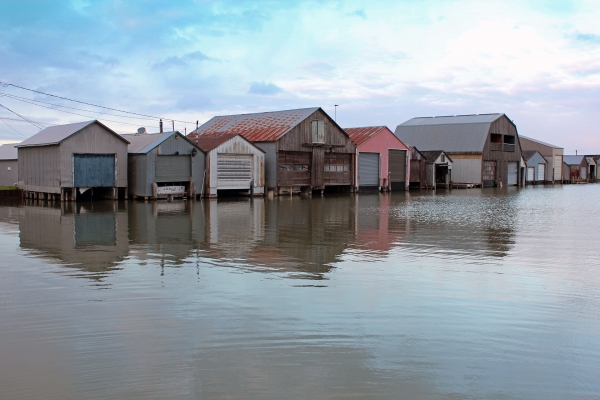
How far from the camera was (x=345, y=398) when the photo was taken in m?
5.98

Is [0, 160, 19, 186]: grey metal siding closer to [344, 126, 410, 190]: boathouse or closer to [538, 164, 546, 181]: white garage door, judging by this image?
[344, 126, 410, 190]: boathouse

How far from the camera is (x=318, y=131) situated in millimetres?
42500

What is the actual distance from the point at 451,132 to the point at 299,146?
26693 mm

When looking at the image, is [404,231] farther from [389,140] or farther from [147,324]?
[389,140]

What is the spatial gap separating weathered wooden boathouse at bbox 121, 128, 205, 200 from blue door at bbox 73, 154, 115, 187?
4.79ft

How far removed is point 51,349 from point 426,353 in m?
4.37

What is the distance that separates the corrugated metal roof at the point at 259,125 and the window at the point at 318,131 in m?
0.94

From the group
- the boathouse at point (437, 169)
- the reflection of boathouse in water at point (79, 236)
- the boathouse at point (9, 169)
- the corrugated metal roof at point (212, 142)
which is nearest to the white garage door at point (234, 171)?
the corrugated metal roof at point (212, 142)

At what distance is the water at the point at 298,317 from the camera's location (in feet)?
21.0

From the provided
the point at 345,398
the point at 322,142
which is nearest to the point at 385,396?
the point at 345,398

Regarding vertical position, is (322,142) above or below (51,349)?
above

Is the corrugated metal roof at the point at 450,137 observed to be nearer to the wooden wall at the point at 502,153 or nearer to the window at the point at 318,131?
the wooden wall at the point at 502,153

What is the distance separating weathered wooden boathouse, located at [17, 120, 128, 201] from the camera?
31.8 m

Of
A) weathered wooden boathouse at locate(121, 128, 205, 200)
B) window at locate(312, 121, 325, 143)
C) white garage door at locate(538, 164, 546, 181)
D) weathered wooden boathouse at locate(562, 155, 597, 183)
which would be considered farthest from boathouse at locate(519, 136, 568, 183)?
weathered wooden boathouse at locate(121, 128, 205, 200)
